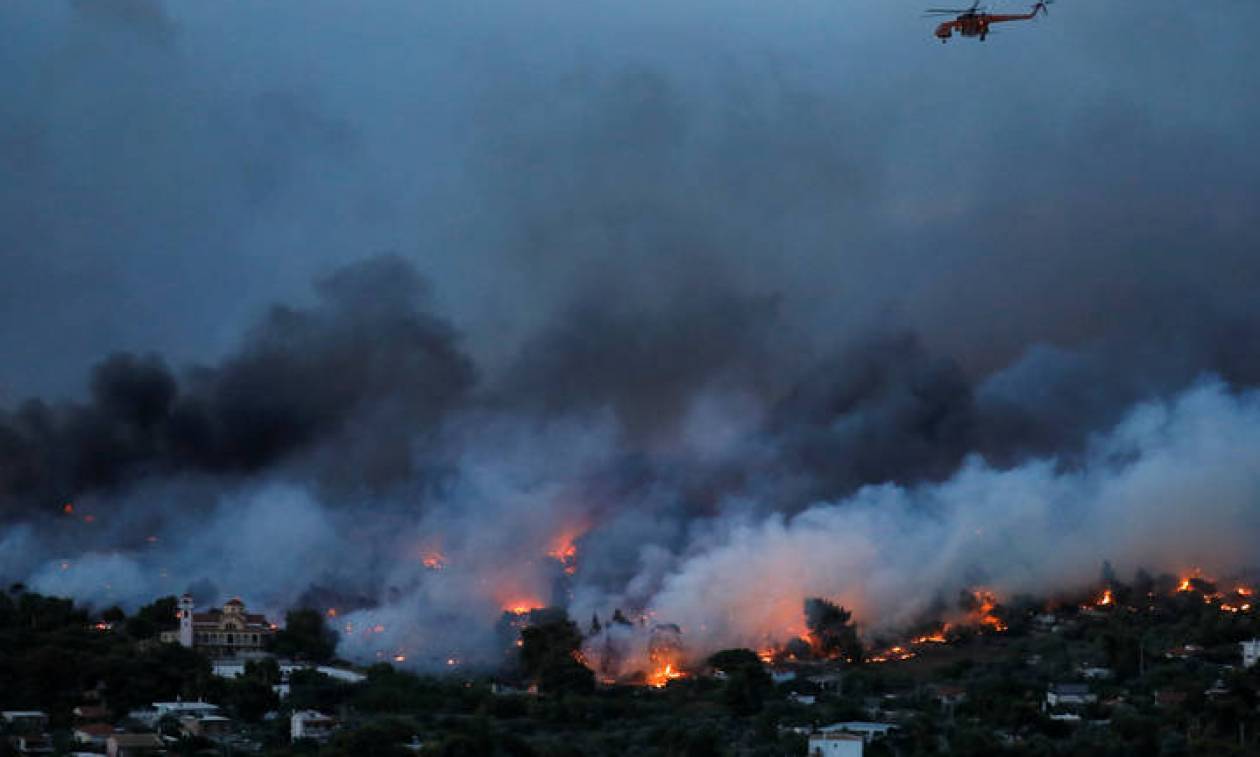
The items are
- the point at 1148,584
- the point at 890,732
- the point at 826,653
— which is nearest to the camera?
the point at 890,732

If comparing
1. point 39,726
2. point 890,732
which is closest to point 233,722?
point 39,726

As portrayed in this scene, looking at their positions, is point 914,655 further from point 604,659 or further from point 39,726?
point 39,726

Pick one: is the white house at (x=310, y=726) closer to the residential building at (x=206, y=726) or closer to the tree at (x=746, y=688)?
the residential building at (x=206, y=726)

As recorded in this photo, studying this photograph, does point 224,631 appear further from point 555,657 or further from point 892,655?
point 892,655

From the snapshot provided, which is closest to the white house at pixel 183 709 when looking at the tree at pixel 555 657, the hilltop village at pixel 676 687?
the hilltop village at pixel 676 687

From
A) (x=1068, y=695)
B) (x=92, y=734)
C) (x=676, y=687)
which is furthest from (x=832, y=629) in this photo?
(x=92, y=734)

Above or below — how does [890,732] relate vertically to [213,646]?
below

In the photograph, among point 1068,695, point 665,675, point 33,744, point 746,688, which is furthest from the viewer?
point 665,675
